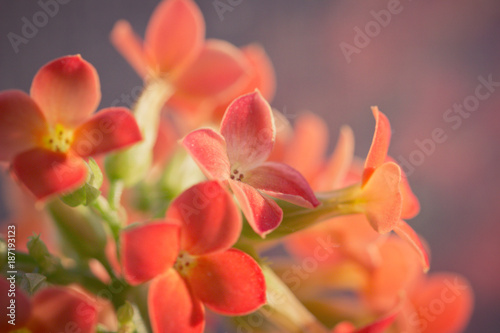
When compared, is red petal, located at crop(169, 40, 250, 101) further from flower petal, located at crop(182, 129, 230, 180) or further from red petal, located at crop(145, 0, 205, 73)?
flower petal, located at crop(182, 129, 230, 180)

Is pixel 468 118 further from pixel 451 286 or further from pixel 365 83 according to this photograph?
pixel 451 286

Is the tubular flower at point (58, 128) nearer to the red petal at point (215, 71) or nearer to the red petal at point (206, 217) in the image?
the red petal at point (206, 217)

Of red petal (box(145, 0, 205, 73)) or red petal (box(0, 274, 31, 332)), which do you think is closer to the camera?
red petal (box(0, 274, 31, 332))

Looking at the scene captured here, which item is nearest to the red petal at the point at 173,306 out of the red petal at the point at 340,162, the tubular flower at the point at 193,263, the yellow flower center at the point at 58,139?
the tubular flower at the point at 193,263

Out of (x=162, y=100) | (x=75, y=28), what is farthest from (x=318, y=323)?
(x=75, y=28)

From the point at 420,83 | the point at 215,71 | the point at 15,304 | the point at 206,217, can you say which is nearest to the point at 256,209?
the point at 206,217

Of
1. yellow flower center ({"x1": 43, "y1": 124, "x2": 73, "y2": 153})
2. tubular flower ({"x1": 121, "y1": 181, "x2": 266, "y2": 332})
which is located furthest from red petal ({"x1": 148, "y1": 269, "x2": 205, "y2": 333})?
yellow flower center ({"x1": 43, "y1": 124, "x2": 73, "y2": 153})
